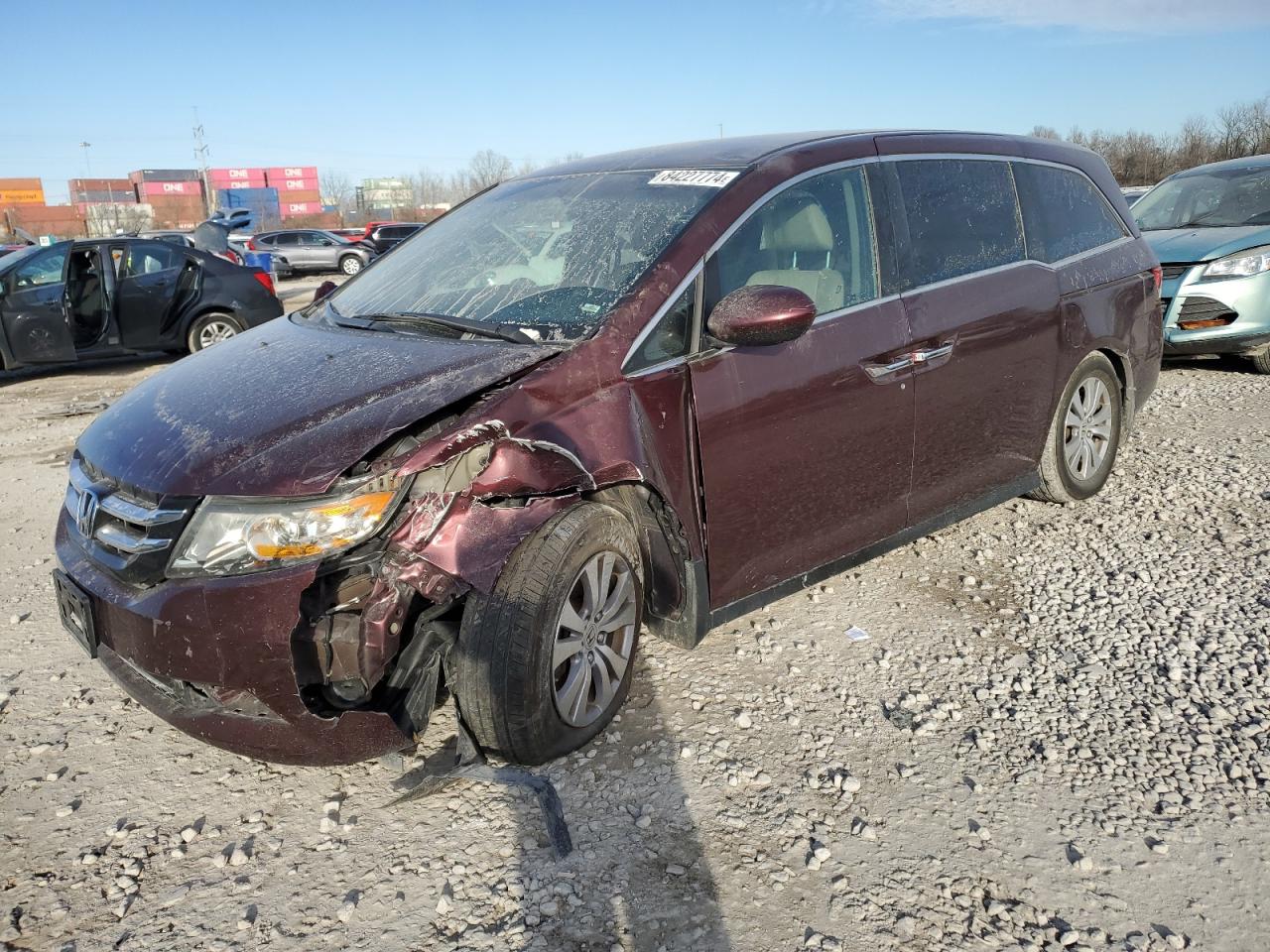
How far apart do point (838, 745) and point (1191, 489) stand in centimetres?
330

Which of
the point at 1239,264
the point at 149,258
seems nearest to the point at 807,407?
the point at 1239,264

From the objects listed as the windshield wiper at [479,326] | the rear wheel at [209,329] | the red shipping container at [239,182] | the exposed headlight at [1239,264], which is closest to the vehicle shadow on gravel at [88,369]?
the rear wheel at [209,329]

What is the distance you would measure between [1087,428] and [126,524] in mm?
4215

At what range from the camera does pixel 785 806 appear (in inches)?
105

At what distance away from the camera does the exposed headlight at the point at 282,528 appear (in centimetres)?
243

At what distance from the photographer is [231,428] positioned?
2.66m

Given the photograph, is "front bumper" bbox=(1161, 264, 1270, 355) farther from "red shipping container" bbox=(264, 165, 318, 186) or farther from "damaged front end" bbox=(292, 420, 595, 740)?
"red shipping container" bbox=(264, 165, 318, 186)

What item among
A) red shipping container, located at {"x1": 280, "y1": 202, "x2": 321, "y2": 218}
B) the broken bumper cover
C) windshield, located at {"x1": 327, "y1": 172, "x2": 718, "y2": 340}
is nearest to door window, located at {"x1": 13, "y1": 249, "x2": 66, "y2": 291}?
windshield, located at {"x1": 327, "y1": 172, "x2": 718, "y2": 340}

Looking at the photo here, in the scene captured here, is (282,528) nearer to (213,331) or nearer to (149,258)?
(213,331)

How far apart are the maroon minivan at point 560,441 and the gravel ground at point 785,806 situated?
0.30 m

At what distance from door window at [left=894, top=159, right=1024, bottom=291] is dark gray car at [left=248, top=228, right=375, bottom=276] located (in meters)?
25.9

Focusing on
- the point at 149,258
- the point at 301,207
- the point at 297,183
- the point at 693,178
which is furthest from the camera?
the point at 297,183

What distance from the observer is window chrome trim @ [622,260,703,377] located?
2879 mm

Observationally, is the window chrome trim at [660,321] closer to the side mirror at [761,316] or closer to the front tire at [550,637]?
the side mirror at [761,316]
